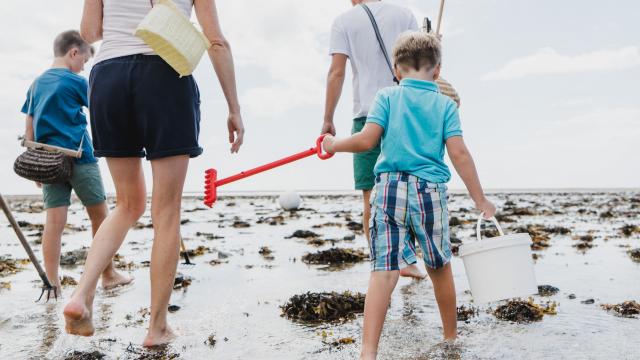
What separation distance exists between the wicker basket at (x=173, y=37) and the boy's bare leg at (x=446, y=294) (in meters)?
1.79

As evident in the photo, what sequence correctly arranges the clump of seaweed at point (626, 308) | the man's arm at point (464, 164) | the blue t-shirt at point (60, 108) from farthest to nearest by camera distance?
1. the blue t-shirt at point (60, 108)
2. the clump of seaweed at point (626, 308)
3. the man's arm at point (464, 164)

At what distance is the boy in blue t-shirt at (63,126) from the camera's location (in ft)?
16.5

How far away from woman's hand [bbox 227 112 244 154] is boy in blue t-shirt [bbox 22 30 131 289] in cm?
228

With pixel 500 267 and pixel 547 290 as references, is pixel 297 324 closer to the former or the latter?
pixel 500 267

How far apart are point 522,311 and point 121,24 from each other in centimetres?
326

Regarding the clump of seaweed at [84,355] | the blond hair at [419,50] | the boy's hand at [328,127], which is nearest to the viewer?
the blond hair at [419,50]

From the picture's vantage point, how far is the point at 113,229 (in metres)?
3.25

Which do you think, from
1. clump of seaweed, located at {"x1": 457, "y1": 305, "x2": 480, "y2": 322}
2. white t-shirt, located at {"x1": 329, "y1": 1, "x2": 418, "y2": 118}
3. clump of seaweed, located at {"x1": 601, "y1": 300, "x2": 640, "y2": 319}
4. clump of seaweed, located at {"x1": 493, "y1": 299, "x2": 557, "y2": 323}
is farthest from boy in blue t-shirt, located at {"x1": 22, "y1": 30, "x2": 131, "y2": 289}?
clump of seaweed, located at {"x1": 601, "y1": 300, "x2": 640, "y2": 319}

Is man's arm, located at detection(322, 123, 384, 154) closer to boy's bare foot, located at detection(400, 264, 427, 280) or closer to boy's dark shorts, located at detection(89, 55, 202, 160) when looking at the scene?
boy's dark shorts, located at detection(89, 55, 202, 160)

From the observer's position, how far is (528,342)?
3301 millimetres

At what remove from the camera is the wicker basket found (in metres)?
2.84

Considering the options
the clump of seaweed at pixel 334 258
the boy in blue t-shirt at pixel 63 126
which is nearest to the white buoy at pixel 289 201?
the clump of seaweed at pixel 334 258

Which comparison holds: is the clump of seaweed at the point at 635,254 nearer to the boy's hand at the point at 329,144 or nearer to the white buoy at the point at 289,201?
the boy's hand at the point at 329,144

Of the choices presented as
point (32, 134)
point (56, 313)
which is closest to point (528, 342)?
point (56, 313)
